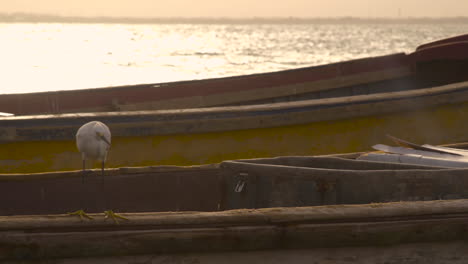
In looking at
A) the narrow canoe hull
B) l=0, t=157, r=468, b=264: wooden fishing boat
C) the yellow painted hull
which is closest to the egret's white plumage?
l=0, t=157, r=468, b=264: wooden fishing boat

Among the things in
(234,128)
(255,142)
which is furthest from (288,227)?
(255,142)

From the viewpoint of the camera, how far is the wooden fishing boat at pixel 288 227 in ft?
11.9

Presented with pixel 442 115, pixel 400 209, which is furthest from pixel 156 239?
pixel 442 115

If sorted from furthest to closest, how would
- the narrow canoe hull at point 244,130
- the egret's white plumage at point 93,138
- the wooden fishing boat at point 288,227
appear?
the narrow canoe hull at point 244,130
the egret's white plumage at point 93,138
the wooden fishing boat at point 288,227

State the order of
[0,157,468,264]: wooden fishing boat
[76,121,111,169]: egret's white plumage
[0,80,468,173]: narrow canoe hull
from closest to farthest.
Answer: [0,157,468,264]: wooden fishing boat → [76,121,111,169]: egret's white plumage → [0,80,468,173]: narrow canoe hull

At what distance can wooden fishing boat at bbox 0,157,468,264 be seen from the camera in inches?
143

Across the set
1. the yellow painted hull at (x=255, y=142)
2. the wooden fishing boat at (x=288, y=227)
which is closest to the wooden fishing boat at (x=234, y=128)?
the yellow painted hull at (x=255, y=142)

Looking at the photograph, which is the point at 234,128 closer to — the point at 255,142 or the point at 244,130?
the point at 244,130

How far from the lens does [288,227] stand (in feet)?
12.3

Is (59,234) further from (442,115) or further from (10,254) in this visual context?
(442,115)

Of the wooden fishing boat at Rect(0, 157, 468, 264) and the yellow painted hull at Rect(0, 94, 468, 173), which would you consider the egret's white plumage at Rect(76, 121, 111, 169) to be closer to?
the wooden fishing boat at Rect(0, 157, 468, 264)

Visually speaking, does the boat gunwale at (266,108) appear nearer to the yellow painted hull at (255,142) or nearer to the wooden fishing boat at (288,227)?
the yellow painted hull at (255,142)

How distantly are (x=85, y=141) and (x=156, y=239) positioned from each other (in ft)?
3.06

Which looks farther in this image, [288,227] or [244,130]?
[244,130]
